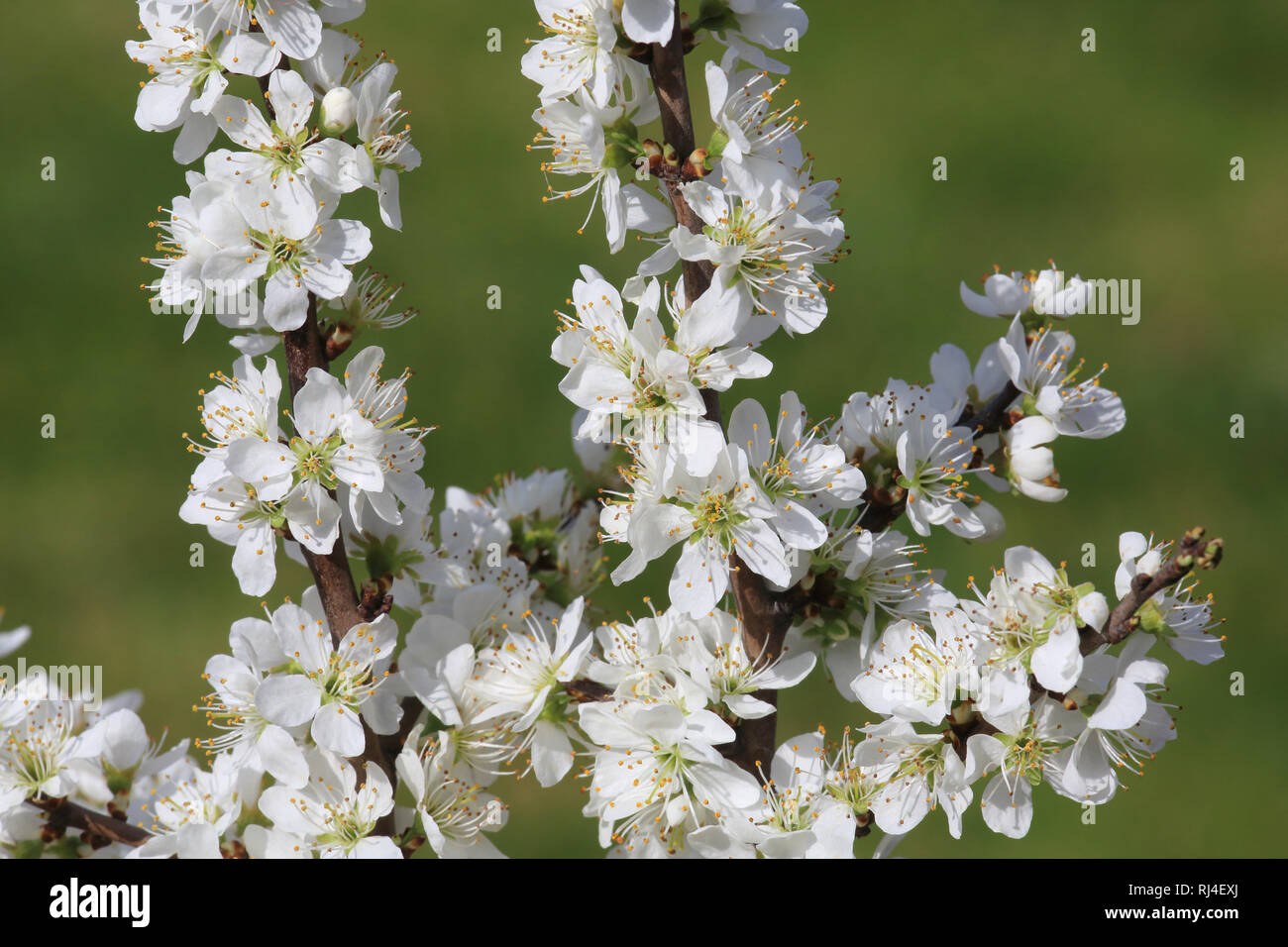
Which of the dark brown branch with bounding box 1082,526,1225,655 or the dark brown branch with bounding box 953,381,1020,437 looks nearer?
the dark brown branch with bounding box 1082,526,1225,655

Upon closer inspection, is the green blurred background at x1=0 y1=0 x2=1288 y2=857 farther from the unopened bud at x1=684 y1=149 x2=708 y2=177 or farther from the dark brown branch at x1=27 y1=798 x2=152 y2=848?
the unopened bud at x1=684 y1=149 x2=708 y2=177

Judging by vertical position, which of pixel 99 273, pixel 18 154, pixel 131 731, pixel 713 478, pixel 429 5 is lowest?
pixel 131 731

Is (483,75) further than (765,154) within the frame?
Yes

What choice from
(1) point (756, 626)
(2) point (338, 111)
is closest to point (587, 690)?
(1) point (756, 626)

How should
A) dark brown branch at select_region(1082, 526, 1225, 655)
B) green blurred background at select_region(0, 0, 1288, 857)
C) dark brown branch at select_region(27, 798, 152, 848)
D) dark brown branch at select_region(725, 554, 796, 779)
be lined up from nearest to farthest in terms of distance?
dark brown branch at select_region(1082, 526, 1225, 655), dark brown branch at select_region(725, 554, 796, 779), dark brown branch at select_region(27, 798, 152, 848), green blurred background at select_region(0, 0, 1288, 857)

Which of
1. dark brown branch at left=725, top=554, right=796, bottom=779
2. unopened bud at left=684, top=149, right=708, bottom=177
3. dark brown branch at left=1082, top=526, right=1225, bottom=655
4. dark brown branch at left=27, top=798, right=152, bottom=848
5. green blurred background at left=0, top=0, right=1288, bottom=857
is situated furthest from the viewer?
green blurred background at left=0, top=0, right=1288, bottom=857

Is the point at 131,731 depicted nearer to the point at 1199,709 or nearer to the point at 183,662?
the point at 183,662

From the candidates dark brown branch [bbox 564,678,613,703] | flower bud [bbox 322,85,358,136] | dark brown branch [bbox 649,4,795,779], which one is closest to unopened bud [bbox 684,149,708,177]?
dark brown branch [bbox 649,4,795,779]

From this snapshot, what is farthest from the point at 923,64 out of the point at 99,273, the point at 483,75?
the point at 99,273
